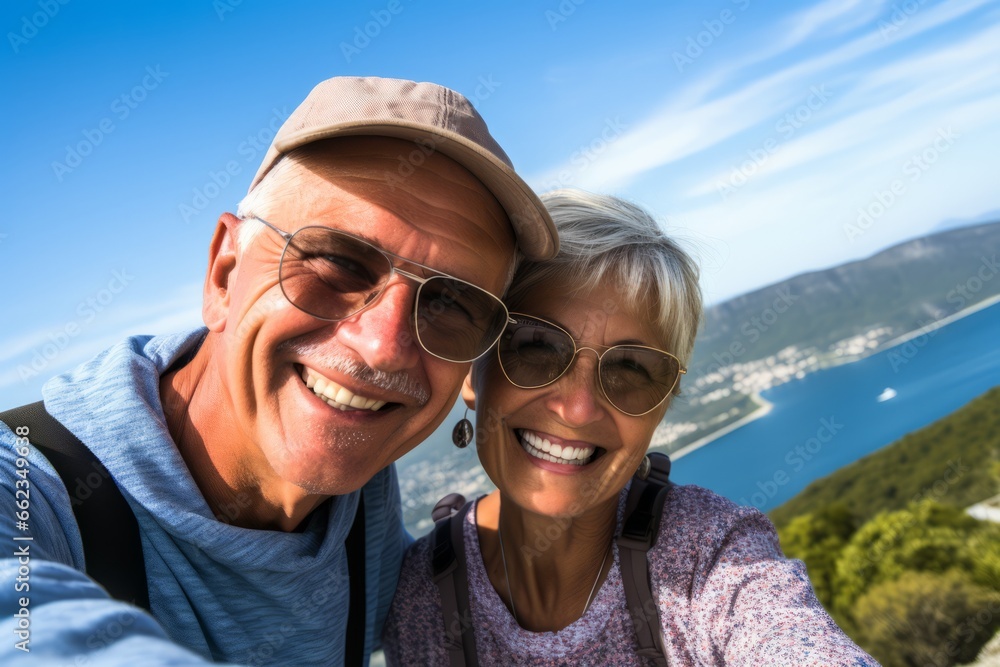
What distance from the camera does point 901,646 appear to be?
453 inches

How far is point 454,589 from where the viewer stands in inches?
120

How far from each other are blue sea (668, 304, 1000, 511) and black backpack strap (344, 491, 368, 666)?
29.4m

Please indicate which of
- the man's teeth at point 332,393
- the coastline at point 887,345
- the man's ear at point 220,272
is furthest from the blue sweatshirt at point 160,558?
the coastline at point 887,345

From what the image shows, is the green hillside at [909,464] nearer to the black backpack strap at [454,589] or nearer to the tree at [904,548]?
the tree at [904,548]

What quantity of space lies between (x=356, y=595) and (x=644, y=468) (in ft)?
4.79

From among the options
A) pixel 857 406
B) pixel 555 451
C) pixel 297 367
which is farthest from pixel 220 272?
pixel 857 406

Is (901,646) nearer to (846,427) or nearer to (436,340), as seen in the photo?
(436,340)

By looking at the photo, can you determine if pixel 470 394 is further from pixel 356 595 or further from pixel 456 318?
pixel 356 595

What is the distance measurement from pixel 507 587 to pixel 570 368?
3.75ft

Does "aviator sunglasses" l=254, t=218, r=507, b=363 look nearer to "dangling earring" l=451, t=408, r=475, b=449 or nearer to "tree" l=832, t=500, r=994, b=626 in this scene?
"dangling earring" l=451, t=408, r=475, b=449

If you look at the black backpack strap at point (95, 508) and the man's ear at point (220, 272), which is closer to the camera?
the black backpack strap at point (95, 508)

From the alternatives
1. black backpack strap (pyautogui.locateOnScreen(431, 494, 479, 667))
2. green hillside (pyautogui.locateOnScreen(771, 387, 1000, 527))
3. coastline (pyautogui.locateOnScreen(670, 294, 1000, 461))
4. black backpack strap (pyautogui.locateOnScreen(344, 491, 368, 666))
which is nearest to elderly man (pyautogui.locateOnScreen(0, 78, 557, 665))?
black backpack strap (pyautogui.locateOnScreen(344, 491, 368, 666))

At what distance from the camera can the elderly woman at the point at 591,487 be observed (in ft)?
8.94

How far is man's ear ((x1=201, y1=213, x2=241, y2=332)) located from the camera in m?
2.47
